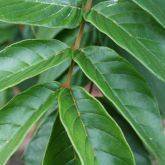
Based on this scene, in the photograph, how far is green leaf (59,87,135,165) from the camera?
0.73m

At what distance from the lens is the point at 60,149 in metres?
0.80

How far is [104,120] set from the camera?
765mm

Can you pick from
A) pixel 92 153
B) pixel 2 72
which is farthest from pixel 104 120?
pixel 2 72

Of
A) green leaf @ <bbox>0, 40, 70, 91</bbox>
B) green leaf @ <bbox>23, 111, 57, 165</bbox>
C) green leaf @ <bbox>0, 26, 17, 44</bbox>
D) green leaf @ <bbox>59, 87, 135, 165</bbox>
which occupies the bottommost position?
green leaf @ <bbox>23, 111, 57, 165</bbox>

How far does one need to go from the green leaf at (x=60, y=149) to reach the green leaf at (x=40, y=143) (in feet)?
0.80

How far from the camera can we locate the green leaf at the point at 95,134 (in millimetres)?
726

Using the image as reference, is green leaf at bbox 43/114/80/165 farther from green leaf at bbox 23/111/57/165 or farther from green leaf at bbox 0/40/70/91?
green leaf at bbox 23/111/57/165

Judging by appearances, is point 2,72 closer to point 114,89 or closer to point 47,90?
point 47,90

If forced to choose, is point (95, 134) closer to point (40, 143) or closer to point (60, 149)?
point (60, 149)

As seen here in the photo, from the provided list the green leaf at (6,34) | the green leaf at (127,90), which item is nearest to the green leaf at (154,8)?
the green leaf at (127,90)

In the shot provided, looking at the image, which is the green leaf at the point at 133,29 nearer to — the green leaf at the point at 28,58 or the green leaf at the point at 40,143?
the green leaf at the point at 28,58

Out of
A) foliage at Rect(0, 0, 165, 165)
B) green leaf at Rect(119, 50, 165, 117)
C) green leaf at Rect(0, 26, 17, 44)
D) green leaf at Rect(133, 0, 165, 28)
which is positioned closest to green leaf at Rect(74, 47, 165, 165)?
foliage at Rect(0, 0, 165, 165)

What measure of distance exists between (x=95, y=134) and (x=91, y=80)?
0.10m

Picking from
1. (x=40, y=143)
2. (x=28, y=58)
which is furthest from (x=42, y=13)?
(x=40, y=143)
